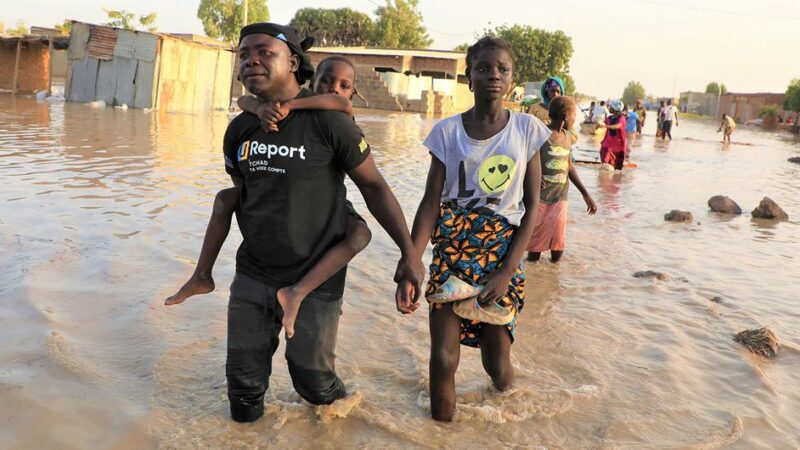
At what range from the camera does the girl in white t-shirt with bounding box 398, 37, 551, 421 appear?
2.77m

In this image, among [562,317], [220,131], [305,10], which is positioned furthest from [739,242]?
[305,10]

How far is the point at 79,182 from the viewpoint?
7.49 m

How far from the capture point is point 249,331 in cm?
256

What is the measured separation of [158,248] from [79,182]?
293 cm

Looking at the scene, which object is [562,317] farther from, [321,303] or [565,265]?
[321,303]

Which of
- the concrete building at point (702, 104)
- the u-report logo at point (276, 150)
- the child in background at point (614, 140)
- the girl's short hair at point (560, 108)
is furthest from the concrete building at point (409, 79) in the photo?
the concrete building at point (702, 104)

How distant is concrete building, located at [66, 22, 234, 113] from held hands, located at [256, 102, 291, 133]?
18.6 metres

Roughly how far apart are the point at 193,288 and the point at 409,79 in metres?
32.6

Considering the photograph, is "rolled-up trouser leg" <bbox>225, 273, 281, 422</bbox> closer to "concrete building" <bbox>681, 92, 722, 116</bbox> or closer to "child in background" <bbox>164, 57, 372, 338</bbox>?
"child in background" <bbox>164, 57, 372, 338</bbox>

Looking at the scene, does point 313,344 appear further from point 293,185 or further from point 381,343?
point 381,343

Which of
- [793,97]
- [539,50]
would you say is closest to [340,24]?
[539,50]

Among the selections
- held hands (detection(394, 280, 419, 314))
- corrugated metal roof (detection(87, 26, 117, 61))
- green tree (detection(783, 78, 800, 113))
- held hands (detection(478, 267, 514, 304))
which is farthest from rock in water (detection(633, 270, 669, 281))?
green tree (detection(783, 78, 800, 113))

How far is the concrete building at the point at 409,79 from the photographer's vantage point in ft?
111

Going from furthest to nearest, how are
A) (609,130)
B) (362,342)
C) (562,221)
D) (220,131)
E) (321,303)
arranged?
(220,131)
(609,130)
(562,221)
(362,342)
(321,303)
